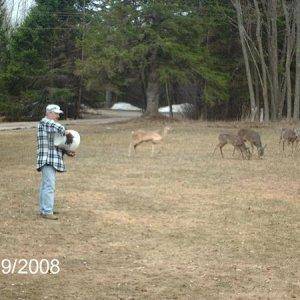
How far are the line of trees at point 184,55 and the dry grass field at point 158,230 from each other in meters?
14.8

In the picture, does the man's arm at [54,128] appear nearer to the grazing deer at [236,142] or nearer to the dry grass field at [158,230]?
the dry grass field at [158,230]

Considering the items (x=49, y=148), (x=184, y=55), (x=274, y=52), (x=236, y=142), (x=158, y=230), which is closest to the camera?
(x=158, y=230)

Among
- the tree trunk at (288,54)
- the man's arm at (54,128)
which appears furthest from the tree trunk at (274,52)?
the man's arm at (54,128)

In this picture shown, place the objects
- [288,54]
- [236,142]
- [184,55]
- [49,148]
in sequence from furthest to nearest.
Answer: [288,54] < [184,55] < [236,142] < [49,148]

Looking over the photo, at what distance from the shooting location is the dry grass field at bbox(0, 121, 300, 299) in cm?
649

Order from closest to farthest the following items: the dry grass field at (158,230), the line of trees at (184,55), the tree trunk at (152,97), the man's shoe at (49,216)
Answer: the dry grass field at (158,230) → the man's shoe at (49,216) → the line of trees at (184,55) → the tree trunk at (152,97)

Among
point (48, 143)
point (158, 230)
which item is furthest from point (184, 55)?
point (158, 230)

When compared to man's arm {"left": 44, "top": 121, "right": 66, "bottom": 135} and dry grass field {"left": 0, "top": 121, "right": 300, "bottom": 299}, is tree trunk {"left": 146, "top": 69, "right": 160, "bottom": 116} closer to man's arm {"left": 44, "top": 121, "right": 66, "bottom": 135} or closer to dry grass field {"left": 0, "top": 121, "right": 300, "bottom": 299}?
dry grass field {"left": 0, "top": 121, "right": 300, "bottom": 299}

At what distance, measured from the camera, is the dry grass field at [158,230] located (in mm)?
6488

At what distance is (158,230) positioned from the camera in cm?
887

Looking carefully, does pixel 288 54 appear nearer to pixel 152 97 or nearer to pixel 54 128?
pixel 152 97

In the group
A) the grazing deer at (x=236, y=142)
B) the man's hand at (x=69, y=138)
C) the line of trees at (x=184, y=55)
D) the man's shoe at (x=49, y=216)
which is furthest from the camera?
the line of trees at (x=184, y=55)

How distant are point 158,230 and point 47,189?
1.73 m

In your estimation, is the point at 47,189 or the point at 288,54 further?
the point at 288,54
